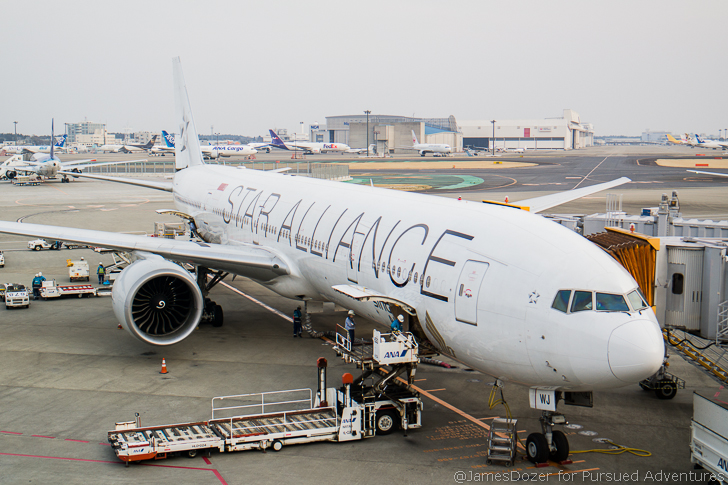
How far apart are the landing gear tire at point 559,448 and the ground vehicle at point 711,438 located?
2.30 meters

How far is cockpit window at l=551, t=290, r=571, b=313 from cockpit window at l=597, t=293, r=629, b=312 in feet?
1.58

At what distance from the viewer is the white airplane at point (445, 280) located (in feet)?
34.1

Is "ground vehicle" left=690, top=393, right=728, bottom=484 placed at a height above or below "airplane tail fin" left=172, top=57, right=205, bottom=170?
below

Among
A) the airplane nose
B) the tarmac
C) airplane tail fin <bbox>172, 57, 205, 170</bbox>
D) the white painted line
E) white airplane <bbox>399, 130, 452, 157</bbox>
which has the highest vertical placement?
white airplane <bbox>399, 130, 452, 157</bbox>

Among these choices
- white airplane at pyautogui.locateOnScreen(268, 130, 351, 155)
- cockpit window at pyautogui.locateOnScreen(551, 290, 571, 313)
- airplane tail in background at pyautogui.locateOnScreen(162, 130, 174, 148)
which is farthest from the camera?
white airplane at pyautogui.locateOnScreen(268, 130, 351, 155)

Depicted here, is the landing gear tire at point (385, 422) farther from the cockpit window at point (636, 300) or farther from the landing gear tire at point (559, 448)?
the cockpit window at point (636, 300)

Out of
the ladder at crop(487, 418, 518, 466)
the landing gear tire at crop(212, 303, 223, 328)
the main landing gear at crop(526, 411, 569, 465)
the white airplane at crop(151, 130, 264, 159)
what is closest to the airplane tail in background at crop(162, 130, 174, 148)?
the white airplane at crop(151, 130, 264, 159)

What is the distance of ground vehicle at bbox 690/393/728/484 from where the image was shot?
11.1 metres

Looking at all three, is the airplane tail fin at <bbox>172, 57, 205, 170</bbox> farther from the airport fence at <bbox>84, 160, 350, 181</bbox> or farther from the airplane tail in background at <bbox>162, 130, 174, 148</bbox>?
the airplane tail in background at <bbox>162, 130, 174, 148</bbox>

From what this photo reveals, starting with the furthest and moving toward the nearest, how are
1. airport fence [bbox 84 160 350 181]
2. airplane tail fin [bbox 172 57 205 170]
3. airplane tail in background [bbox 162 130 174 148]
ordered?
airplane tail in background [bbox 162 130 174 148] → airport fence [bbox 84 160 350 181] → airplane tail fin [bbox 172 57 205 170]

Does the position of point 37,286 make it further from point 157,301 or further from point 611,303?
point 611,303

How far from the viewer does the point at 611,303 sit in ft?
34.2

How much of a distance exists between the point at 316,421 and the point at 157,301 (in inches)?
265

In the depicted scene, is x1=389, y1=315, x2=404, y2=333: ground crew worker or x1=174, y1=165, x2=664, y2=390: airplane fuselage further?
x1=389, y1=315, x2=404, y2=333: ground crew worker
